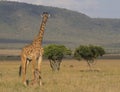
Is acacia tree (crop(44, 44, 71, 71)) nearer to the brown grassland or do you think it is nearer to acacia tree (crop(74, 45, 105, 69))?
acacia tree (crop(74, 45, 105, 69))

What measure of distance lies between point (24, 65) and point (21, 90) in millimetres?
3099

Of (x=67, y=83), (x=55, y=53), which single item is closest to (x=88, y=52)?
(x=55, y=53)

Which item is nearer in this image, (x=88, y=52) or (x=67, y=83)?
(x=67, y=83)

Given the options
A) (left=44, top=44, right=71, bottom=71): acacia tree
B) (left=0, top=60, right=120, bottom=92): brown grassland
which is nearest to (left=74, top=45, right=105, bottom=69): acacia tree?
(left=44, top=44, right=71, bottom=71): acacia tree

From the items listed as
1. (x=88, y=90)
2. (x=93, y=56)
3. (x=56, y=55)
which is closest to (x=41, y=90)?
(x=88, y=90)

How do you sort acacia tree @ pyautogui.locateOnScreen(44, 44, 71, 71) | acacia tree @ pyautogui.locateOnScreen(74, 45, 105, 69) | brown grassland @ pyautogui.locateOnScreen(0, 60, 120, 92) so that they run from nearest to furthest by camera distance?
brown grassland @ pyautogui.locateOnScreen(0, 60, 120, 92), acacia tree @ pyautogui.locateOnScreen(44, 44, 71, 71), acacia tree @ pyautogui.locateOnScreen(74, 45, 105, 69)

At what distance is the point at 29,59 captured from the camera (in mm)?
19031

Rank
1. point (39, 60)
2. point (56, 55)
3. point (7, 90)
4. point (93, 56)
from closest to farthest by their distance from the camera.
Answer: point (7, 90) → point (39, 60) → point (56, 55) → point (93, 56)

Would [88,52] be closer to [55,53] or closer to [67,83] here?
[55,53]

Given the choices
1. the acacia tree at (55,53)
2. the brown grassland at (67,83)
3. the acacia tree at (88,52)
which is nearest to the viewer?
the brown grassland at (67,83)

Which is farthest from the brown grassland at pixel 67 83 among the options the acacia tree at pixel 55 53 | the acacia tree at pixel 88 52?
the acacia tree at pixel 88 52

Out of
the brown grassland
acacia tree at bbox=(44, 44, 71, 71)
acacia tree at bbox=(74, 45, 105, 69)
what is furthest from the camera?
acacia tree at bbox=(74, 45, 105, 69)

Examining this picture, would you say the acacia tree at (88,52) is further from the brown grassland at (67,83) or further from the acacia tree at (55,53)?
the brown grassland at (67,83)

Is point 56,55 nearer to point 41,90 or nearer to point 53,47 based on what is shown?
Result: point 53,47
